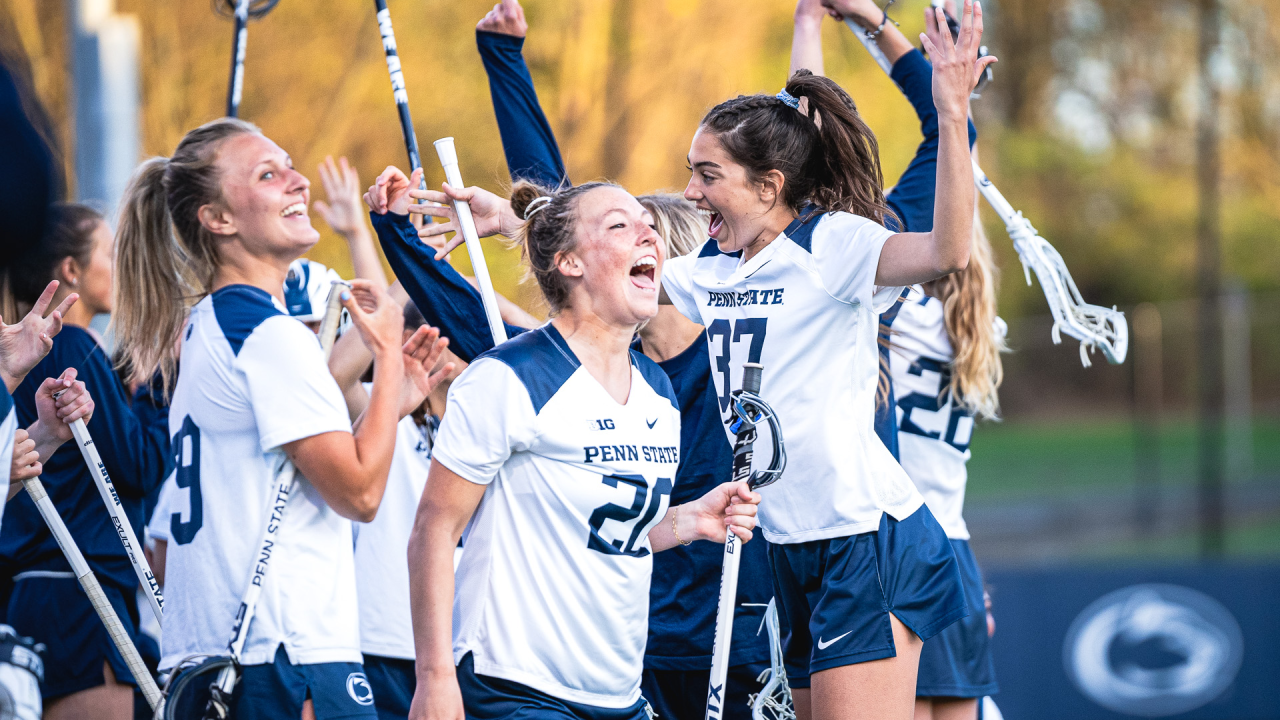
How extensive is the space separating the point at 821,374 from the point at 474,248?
1025 mm

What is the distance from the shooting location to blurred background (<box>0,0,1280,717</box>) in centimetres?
928

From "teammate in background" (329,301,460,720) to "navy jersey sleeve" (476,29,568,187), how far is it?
758 mm

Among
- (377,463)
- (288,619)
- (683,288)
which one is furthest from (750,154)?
(288,619)

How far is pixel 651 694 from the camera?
12.3ft

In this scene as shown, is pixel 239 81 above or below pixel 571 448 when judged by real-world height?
above

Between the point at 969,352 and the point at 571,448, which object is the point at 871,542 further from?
the point at 969,352

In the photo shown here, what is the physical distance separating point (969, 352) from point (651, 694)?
150 centimetres

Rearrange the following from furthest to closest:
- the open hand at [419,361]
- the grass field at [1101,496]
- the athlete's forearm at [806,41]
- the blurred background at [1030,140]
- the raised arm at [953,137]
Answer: the grass field at [1101,496] → the blurred background at [1030,140] → the athlete's forearm at [806,41] → the open hand at [419,361] → the raised arm at [953,137]

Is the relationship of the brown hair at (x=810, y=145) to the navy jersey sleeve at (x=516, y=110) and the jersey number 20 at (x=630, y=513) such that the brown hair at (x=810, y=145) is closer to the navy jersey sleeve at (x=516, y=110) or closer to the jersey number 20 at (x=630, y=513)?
the jersey number 20 at (x=630, y=513)

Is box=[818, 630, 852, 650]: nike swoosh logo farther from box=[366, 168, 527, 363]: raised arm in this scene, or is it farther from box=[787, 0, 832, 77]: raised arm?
box=[787, 0, 832, 77]: raised arm

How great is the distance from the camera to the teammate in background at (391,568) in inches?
153

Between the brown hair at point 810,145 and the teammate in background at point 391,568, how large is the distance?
1211 millimetres

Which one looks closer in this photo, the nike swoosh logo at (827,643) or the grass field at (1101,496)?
the nike swoosh logo at (827,643)

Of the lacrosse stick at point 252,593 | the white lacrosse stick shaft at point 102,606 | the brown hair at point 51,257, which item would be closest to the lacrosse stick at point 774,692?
the lacrosse stick at point 252,593
